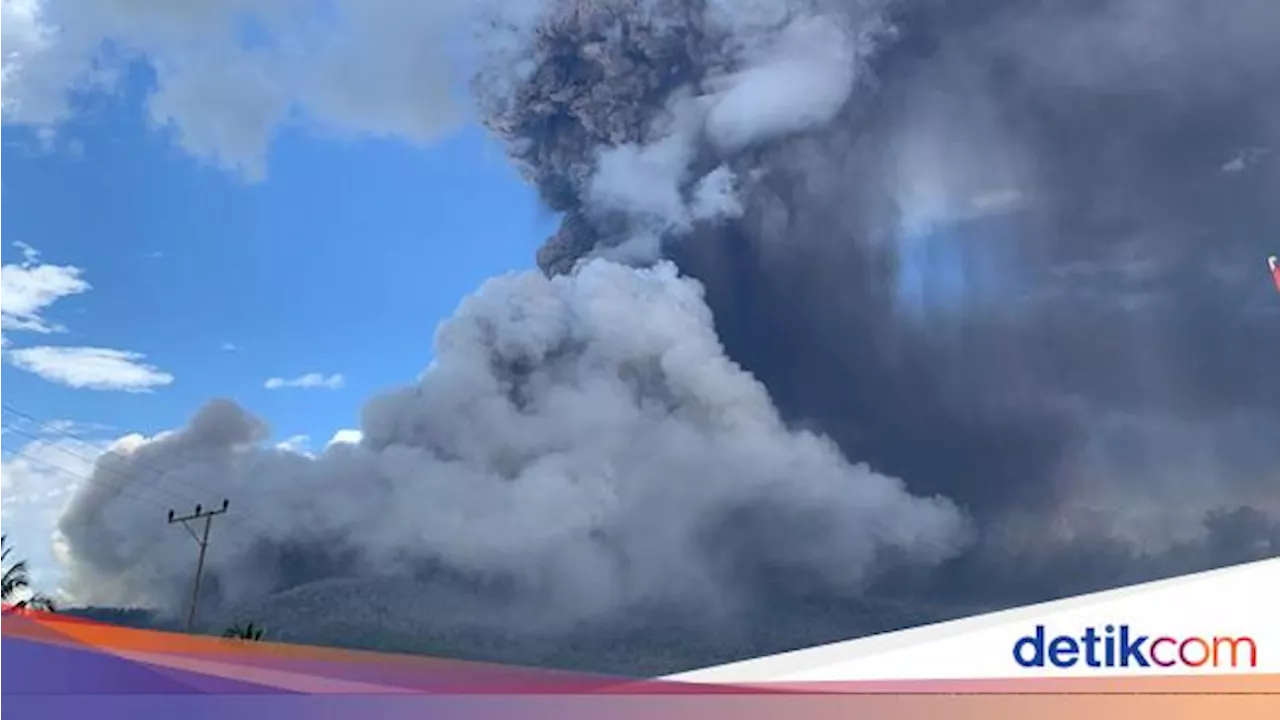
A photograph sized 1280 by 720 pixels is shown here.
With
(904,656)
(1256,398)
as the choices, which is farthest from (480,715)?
(1256,398)

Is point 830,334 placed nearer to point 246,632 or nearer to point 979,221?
point 979,221

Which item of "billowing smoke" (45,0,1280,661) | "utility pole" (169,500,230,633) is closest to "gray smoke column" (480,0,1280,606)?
"billowing smoke" (45,0,1280,661)

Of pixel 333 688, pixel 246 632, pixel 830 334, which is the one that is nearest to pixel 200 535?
pixel 246 632

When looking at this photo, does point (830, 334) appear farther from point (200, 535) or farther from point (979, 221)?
point (200, 535)

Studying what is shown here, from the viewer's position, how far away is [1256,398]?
12.2 ft

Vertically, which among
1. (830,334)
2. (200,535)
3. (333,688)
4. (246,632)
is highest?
(830,334)

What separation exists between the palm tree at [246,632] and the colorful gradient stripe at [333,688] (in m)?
0.02

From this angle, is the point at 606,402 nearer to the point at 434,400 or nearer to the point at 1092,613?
the point at 434,400

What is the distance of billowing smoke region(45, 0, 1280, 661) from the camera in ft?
12.5

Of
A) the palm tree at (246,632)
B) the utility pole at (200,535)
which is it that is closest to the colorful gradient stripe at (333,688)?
the palm tree at (246,632)

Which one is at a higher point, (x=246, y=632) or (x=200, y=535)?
(x=200, y=535)

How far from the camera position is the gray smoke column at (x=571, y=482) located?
153 inches

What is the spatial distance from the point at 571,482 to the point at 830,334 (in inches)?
35.6

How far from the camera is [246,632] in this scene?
4.17 m
